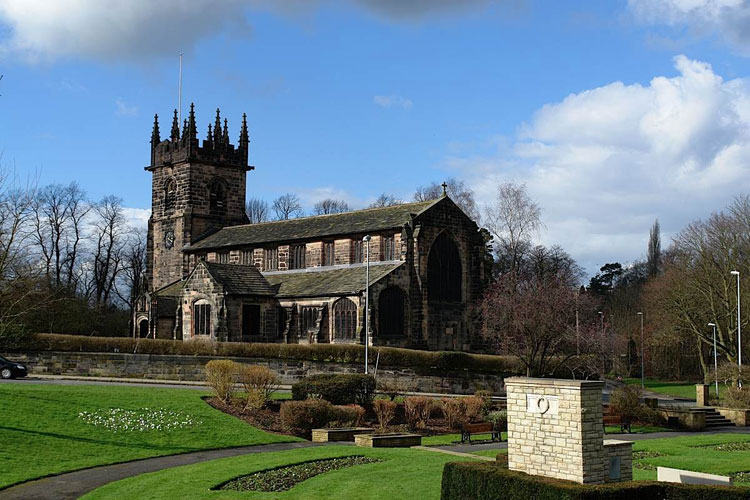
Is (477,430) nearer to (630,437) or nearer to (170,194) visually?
(630,437)

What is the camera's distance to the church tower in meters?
70.7

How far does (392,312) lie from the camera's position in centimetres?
5216

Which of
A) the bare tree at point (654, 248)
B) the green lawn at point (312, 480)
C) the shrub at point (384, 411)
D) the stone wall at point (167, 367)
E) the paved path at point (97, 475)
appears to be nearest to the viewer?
the green lawn at point (312, 480)

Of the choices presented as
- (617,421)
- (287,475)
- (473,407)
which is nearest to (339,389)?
(473,407)

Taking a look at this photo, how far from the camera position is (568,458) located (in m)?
15.9

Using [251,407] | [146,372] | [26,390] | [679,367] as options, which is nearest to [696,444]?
[251,407]

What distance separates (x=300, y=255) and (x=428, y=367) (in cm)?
1785

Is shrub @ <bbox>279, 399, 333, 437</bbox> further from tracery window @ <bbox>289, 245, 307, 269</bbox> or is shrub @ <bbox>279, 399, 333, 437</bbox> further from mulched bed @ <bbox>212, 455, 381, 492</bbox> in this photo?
tracery window @ <bbox>289, 245, 307, 269</bbox>

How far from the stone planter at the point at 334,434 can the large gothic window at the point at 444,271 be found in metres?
24.7

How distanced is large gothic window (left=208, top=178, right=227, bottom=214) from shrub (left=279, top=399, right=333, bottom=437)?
4279 centimetres

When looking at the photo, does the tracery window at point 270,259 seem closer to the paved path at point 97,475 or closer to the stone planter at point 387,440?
the stone planter at point 387,440

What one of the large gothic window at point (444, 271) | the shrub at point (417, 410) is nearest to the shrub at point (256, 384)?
the shrub at point (417, 410)

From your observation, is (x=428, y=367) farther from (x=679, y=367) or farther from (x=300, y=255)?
(x=679, y=367)

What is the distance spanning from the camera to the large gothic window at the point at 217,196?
72188 mm
